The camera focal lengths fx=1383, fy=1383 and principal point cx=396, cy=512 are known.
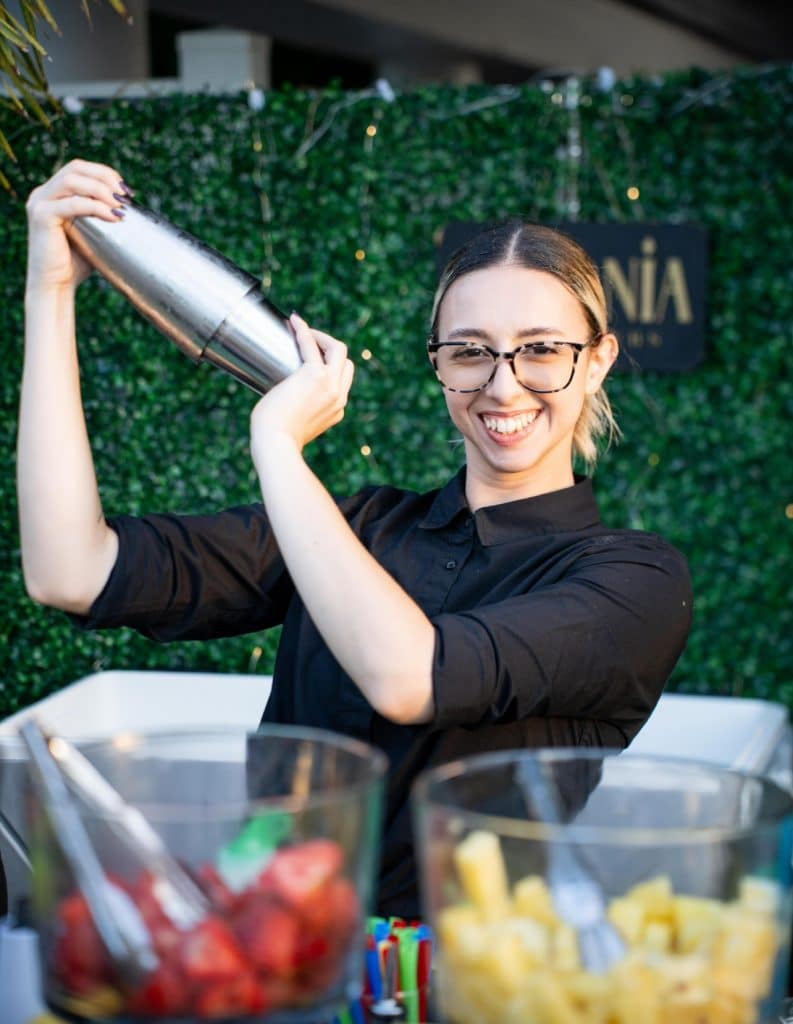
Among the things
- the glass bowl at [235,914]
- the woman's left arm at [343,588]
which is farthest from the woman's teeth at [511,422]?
the glass bowl at [235,914]

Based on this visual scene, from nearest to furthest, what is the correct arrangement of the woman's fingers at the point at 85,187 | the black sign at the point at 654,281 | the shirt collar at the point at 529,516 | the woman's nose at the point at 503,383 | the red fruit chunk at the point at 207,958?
the red fruit chunk at the point at 207,958 < the woman's fingers at the point at 85,187 < the woman's nose at the point at 503,383 < the shirt collar at the point at 529,516 < the black sign at the point at 654,281

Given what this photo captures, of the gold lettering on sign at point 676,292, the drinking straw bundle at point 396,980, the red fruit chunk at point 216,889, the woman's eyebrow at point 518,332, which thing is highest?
the gold lettering on sign at point 676,292

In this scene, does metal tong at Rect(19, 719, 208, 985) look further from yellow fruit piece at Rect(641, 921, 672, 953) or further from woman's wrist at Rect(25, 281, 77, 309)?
woman's wrist at Rect(25, 281, 77, 309)

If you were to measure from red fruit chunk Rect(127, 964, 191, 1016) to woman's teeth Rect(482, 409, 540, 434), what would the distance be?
850 millimetres

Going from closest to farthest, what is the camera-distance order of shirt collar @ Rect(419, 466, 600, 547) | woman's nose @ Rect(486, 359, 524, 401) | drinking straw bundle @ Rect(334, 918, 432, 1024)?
Answer: drinking straw bundle @ Rect(334, 918, 432, 1024), woman's nose @ Rect(486, 359, 524, 401), shirt collar @ Rect(419, 466, 600, 547)

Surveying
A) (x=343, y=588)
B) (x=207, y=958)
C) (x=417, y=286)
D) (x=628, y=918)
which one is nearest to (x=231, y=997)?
(x=207, y=958)

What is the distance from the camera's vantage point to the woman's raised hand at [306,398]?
1141 mm

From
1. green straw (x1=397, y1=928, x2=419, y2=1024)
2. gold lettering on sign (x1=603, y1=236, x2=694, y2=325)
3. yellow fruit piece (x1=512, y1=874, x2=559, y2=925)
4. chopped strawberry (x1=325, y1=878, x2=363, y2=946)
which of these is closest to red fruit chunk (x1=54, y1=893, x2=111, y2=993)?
chopped strawberry (x1=325, y1=878, x2=363, y2=946)

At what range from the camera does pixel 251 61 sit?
461 cm

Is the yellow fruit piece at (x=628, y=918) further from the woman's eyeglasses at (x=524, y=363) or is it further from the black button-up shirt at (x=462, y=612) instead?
the woman's eyeglasses at (x=524, y=363)

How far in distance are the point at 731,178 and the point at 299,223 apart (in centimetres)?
115

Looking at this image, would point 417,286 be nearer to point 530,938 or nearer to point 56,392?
point 56,392

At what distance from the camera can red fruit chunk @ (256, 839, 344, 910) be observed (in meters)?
0.76

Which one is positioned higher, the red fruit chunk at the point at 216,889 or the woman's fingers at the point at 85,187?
the woman's fingers at the point at 85,187
